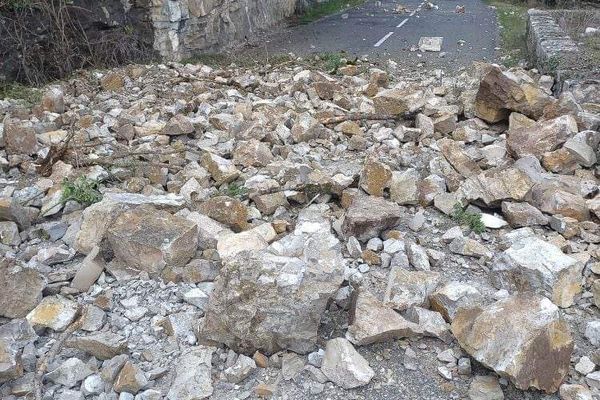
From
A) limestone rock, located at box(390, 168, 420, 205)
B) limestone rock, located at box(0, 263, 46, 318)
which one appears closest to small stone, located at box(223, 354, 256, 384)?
limestone rock, located at box(0, 263, 46, 318)

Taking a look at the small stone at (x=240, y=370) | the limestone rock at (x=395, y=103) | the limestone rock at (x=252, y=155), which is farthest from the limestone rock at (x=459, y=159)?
the small stone at (x=240, y=370)

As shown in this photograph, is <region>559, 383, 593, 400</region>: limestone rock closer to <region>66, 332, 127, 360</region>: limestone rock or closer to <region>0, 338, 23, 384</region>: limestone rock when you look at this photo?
<region>66, 332, 127, 360</region>: limestone rock

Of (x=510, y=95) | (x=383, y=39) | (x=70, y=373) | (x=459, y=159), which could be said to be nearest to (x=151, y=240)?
(x=70, y=373)

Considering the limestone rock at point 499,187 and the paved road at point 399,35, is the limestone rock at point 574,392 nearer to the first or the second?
the limestone rock at point 499,187

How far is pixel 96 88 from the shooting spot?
253 inches

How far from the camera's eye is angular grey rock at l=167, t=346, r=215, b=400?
6.98 feet

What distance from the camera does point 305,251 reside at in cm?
273

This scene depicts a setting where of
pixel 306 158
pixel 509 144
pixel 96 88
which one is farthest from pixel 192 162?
pixel 96 88

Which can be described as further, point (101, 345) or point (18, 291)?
point (18, 291)

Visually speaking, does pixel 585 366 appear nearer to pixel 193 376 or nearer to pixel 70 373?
pixel 193 376

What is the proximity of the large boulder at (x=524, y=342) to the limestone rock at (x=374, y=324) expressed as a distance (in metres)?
0.26

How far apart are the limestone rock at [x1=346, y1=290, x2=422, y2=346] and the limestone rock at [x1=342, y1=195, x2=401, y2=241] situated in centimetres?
71

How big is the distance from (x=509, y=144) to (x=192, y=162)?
8.07 feet

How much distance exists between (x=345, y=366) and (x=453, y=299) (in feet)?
2.11
